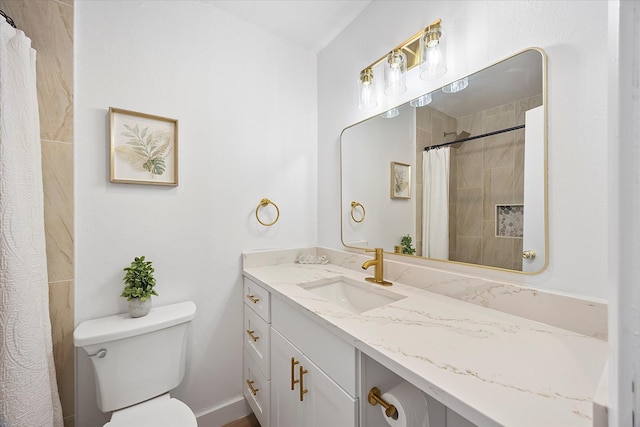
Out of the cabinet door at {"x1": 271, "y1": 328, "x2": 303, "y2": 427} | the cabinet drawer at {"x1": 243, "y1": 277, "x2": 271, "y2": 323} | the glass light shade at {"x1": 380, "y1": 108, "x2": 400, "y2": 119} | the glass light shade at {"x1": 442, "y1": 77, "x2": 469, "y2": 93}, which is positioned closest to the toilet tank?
the cabinet drawer at {"x1": 243, "y1": 277, "x2": 271, "y2": 323}

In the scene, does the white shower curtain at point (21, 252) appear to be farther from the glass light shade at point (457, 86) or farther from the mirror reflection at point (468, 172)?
the glass light shade at point (457, 86)

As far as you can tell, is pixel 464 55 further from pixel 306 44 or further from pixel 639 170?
pixel 306 44

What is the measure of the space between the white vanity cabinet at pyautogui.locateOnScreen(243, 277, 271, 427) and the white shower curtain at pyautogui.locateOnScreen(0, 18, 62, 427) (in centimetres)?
80

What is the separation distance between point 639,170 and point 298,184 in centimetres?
166

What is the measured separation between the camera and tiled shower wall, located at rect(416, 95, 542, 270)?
35.5 inches

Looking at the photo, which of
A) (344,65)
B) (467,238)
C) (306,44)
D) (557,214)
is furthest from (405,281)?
(306,44)

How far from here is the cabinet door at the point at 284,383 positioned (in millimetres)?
1014

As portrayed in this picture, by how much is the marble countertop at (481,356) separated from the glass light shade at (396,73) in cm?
99

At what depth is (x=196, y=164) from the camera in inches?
56.7

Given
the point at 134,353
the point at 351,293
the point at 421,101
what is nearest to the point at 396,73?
the point at 421,101

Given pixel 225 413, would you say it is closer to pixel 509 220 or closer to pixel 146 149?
pixel 146 149

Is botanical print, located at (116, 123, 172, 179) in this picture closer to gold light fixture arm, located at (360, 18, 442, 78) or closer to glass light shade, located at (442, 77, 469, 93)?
gold light fixture arm, located at (360, 18, 442, 78)

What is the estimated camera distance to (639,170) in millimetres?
254

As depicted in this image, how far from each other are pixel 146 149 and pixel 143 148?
1cm
